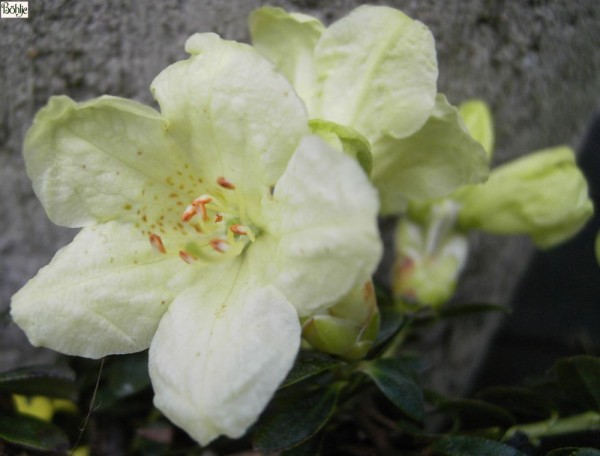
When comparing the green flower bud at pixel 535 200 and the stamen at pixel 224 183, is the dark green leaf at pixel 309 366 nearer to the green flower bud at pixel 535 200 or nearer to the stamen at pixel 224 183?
the stamen at pixel 224 183

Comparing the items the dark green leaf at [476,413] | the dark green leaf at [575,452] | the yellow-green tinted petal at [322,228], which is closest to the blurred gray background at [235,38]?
the yellow-green tinted petal at [322,228]

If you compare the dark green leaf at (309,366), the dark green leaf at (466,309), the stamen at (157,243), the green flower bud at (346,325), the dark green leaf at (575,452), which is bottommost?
the dark green leaf at (466,309)

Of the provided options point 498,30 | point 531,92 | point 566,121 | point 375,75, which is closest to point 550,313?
point 566,121

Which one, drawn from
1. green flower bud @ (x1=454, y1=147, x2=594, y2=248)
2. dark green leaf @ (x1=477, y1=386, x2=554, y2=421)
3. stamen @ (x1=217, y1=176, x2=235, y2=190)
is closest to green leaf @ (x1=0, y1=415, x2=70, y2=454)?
stamen @ (x1=217, y1=176, x2=235, y2=190)

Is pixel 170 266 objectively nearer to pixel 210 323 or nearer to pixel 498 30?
pixel 210 323

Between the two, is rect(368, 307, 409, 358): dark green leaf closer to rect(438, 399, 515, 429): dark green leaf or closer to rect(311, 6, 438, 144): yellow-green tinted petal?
rect(438, 399, 515, 429): dark green leaf
